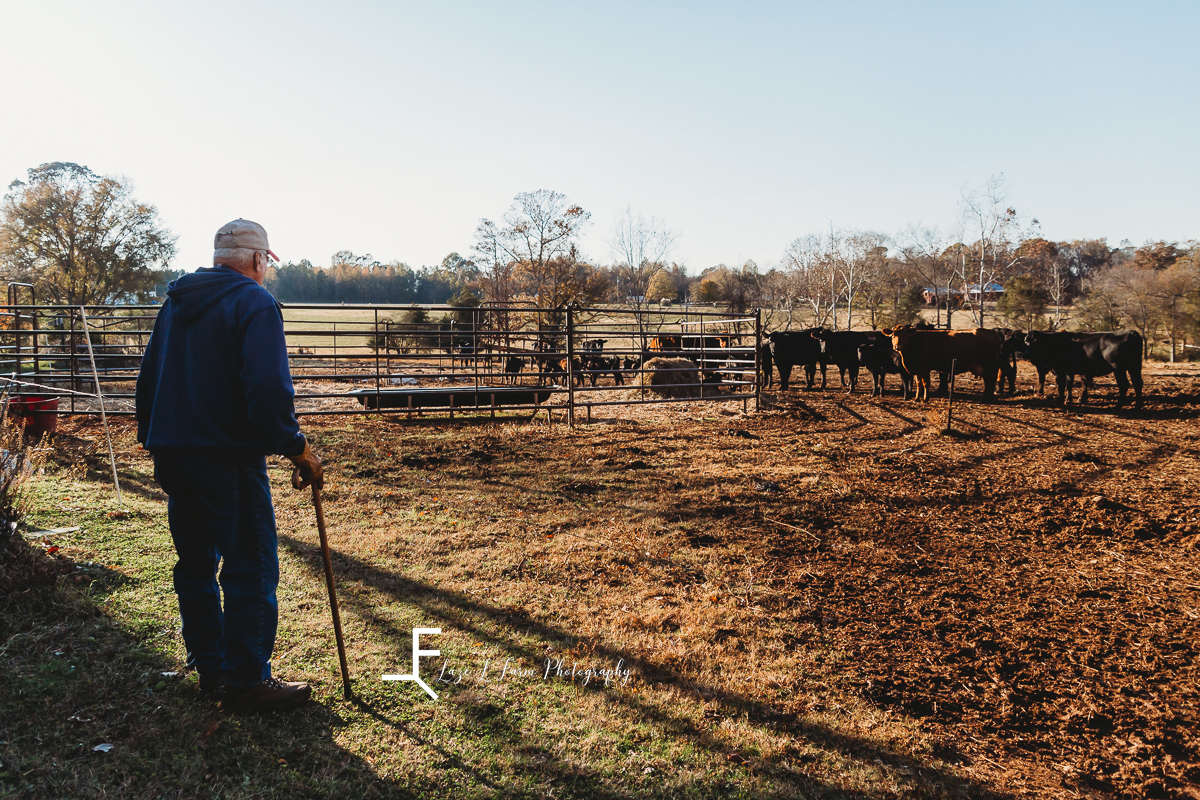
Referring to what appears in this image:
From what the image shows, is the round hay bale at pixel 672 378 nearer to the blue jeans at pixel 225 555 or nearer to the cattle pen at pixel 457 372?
the cattle pen at pixel 457 372

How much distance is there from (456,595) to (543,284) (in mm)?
25689

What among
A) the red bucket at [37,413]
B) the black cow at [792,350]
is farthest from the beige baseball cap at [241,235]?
the black cow at [792,350]

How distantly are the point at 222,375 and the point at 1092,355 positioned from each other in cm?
1422

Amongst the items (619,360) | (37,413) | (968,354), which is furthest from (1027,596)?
(619,360)

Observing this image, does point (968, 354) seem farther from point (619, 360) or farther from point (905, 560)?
point (905, 560)

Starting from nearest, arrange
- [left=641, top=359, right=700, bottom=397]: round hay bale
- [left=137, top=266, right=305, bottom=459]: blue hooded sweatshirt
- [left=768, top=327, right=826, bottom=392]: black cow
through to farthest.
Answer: [left=137, top=266, right=305, bottom=459]: blue hooded sweatshirt → [left=641, top=359, right=700, bottom=397]: round hay bale → [left=768, top=327, right=826, bottom=392]: black cow

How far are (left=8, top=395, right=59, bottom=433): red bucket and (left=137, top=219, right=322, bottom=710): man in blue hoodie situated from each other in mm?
6844

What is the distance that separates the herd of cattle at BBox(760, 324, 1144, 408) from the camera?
38.4 feet

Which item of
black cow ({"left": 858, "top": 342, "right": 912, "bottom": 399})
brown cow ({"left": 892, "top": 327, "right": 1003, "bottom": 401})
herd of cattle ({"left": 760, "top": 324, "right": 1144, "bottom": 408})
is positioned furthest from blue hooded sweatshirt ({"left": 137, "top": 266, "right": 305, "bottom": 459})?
black cow ({"left": 858, "top": 342, "right": 912, "bottom": 399})

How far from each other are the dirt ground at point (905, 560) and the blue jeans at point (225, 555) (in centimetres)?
125

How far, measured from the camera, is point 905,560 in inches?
178

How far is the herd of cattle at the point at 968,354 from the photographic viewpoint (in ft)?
38.4

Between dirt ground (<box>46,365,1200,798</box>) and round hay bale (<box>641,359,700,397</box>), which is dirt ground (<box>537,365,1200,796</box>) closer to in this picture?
dirt ground (<box>46,365,1200,798</box>)

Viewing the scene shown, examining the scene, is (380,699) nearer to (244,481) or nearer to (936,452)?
(244,481)
